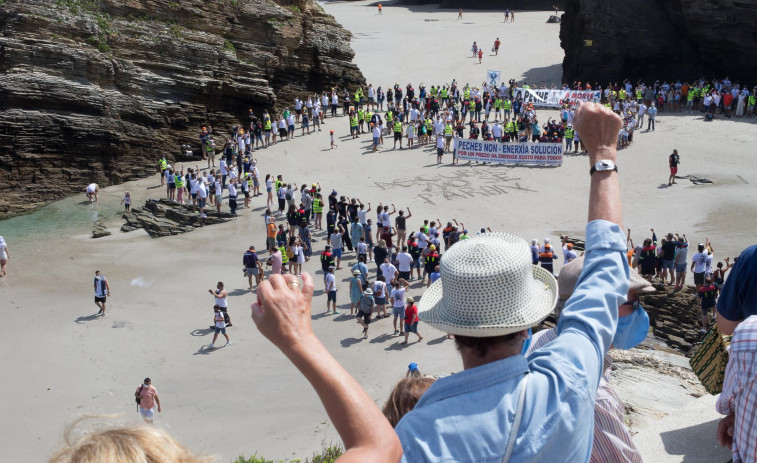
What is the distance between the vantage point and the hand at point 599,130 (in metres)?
3.20

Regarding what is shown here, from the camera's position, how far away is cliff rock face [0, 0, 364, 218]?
30578 millimetres

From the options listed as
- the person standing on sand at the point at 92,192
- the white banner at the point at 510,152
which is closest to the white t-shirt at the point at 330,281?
the white banner at the point at 510,152

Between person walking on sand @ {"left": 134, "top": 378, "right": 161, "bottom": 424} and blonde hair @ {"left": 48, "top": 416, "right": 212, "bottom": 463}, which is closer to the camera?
blonde hair @ {"left": 48, "top": 416, "right": 212, "bottom": 463}

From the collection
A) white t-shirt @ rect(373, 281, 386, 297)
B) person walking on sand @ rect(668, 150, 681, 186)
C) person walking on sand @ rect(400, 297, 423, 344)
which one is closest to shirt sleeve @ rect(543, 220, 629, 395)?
person walking on sand @ rect(400, 297, 423, 344)

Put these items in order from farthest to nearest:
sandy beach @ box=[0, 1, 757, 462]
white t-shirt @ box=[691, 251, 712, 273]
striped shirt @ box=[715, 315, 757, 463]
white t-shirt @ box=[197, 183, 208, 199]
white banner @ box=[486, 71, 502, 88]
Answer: white banner @ box=[486, 71, 502, 88] < white t-shirt @ box=[197, 183, 208, 199] < white t-shirt @ box=[691, 251, 712, 273] < sandy beach @ box=[0, 1, 757, 462] < striped shirt @ box=[715, 315, 757, 463]

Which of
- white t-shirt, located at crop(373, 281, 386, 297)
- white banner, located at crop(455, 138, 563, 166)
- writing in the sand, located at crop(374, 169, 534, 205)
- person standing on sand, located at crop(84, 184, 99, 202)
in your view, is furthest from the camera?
white banner, located at crop(455, 138, 563, 166)

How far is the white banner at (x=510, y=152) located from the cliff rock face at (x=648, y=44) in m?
11.9

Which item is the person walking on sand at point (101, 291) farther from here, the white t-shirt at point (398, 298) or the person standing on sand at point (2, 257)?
the white t-shirt at point (398, 298)

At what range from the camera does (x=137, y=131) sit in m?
32.9

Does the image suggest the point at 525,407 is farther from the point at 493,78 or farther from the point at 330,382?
the point at 493,78

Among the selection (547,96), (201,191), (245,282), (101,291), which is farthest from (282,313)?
(547,96)

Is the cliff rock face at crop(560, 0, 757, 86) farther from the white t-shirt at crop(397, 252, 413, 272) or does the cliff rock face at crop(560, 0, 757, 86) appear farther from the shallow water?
the white t-shirt at crop(397, 252, 413, 272)

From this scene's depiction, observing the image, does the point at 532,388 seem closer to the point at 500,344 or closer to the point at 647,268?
the point at 500,344

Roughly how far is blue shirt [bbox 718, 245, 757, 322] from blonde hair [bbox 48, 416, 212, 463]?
324 cm
